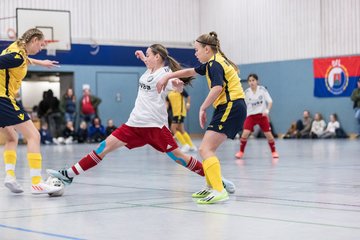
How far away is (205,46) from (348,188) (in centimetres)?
258

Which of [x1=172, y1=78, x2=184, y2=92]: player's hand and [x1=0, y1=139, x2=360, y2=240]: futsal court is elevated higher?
[x1=172, y1=78, x2=184, y2=92]: player's hand

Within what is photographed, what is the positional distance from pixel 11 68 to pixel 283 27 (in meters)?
24.3

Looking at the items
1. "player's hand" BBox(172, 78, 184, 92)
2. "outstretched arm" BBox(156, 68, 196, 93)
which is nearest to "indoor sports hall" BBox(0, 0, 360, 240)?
"player's hand" BBox(172, 78, 184, 92)

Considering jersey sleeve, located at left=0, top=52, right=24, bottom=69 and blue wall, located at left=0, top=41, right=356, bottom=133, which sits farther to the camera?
blue wall, located at left=0, top=41, right=356, bottom=133

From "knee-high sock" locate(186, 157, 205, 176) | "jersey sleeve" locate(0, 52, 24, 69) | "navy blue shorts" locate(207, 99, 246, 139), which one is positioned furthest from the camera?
"knee-high sock" locate(186, 157, 205, 176)

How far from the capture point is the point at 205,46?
7742 millimetres

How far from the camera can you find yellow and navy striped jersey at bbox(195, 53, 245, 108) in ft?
24.3

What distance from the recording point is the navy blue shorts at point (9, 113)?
26.6ft

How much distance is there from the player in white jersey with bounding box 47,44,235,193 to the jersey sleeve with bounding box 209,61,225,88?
2.96ft

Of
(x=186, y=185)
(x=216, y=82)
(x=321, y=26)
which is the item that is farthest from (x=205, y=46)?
(x=321, y=26)

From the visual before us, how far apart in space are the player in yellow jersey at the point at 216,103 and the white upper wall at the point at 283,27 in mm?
21603

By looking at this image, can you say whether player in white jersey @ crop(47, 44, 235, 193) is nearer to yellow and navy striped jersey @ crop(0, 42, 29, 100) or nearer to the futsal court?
the futsal court

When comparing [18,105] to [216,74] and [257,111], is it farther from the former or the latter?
[257,111]

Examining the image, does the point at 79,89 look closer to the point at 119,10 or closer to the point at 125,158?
the point at 119,10
